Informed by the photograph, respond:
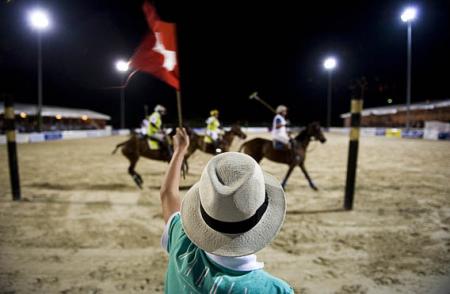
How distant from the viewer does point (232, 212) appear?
0.99m

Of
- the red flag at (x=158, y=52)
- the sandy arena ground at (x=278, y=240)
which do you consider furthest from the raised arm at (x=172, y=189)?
the sandy arena ground at (x=278, y=240)

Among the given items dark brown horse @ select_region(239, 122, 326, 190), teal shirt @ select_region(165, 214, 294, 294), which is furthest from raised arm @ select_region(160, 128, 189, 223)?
dark brown horse @ select_region(239, 122, 326, 190)

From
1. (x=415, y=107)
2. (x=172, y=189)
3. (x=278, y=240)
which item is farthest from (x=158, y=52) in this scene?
(x=415, y=107)

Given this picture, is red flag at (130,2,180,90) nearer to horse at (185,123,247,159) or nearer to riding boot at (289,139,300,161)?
riding boot at (289,139,300,161)

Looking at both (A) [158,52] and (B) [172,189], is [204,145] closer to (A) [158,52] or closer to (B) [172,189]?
(A) [158,52]

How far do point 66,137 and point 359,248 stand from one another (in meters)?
Answer: 29.5

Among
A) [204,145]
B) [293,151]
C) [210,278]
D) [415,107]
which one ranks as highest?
[415,107]

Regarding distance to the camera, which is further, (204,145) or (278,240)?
(204,145)

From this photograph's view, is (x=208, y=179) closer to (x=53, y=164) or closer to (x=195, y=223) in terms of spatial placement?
(x=195, y=223)

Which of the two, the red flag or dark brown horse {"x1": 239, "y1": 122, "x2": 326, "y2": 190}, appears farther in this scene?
dark brown horse {"x1": 239, "y1": 122, "x2": 326, "y2": 190}

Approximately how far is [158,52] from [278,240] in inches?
131

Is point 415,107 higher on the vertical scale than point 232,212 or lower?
higher

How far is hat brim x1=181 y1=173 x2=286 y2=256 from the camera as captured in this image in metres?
1.02

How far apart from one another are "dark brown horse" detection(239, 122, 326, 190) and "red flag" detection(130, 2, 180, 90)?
236 inches
